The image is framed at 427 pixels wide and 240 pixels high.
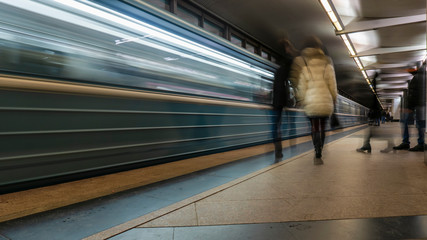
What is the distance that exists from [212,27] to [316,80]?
381 centimetres

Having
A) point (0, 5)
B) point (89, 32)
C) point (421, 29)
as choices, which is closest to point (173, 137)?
point (89, 32)

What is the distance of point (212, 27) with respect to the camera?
273 inches

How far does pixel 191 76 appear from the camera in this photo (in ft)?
14.7

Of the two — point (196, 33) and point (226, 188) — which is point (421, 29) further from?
point (226, 188)

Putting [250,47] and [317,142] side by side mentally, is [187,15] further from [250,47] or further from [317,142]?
[317,142]

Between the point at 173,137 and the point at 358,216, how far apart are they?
276 centimetres

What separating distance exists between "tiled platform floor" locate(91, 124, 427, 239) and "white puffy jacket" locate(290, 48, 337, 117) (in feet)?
3.51

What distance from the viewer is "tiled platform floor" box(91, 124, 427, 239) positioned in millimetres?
1696

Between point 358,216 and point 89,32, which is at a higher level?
point 89,32

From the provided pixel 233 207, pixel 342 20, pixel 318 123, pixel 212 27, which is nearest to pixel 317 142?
pixel 318 123

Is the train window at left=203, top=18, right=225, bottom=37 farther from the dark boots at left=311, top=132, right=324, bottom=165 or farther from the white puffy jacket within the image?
Result: the dark boots at left=311, top=132, right=324, bottom=165

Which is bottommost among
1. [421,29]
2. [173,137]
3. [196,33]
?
[173,137]

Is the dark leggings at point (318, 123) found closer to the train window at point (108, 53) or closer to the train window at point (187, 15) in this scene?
the train window at point (108, 53)

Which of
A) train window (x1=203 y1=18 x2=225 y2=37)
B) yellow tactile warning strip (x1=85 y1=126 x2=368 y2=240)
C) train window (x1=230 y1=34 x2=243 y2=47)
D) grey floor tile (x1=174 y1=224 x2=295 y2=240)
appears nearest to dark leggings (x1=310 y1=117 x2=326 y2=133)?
yellow tactile warning strip (x1=85 y1=126 x2=368 y2=240)
